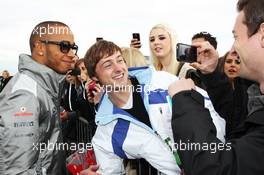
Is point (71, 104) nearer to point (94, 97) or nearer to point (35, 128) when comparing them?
point (94, 97)

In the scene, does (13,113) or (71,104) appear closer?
(13,113)

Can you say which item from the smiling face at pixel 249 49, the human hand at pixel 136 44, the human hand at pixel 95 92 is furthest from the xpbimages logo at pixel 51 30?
the smiling face at pixel 249 49

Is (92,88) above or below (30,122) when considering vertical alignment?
above

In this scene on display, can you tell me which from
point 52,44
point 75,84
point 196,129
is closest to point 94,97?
point 52,44

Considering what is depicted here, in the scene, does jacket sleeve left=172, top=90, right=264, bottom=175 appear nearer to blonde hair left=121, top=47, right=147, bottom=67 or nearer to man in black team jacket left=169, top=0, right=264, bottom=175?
man in black team jacket left=169, top=0, right=264, bottom=175

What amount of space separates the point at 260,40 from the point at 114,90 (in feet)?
5.09

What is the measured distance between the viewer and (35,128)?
243 cm

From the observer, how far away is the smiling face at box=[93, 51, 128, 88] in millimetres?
2787

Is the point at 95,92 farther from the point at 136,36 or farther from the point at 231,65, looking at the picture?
the point at 231,65

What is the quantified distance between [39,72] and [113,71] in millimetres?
639

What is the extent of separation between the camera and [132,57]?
10.3 feet

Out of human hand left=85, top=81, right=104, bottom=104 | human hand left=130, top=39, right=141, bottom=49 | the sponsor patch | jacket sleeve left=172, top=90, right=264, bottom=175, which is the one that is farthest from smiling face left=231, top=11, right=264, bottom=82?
A: human hand left=130, top=39, right=141, bottom=49

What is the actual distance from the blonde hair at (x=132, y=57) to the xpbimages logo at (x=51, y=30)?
63 centimetres

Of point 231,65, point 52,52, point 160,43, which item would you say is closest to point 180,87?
point 52,52
